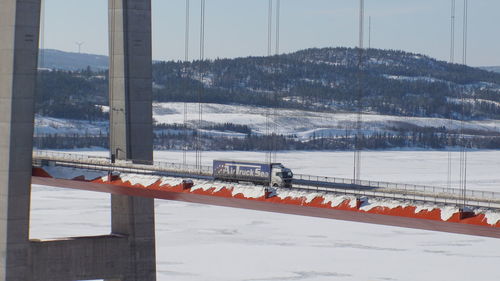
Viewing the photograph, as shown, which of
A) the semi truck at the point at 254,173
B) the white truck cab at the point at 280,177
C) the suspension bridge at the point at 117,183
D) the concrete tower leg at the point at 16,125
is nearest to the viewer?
the suspension bridge at the point at 117,183

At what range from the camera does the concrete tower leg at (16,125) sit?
175ft

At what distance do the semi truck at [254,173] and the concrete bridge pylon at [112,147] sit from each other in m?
4.97

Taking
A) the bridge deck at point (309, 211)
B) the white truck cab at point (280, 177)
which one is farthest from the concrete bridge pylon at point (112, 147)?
the white truck cab at point (280, 177)

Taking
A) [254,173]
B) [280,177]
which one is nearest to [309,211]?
[280,177]

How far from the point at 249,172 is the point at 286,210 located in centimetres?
1051

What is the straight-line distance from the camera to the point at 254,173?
174 ft

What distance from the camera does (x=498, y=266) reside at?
72062 millimetres

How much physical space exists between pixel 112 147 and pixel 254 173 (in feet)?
33.4

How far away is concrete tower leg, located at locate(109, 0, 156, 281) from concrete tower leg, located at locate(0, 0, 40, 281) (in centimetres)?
550

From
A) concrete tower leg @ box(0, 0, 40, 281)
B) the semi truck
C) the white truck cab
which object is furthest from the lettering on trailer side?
concrete tower leg @ box(0, 0, 40, 281)

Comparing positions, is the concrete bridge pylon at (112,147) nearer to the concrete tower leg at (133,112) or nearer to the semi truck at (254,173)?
the concrete tower leg at (133,112)

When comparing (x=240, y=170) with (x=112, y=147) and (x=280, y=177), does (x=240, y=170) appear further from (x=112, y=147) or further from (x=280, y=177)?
(x=112, y=147)

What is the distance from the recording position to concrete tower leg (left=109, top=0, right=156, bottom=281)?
58125 millimetres

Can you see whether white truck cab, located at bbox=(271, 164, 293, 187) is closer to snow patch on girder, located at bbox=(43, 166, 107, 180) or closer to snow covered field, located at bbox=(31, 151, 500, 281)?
snow patch on girder, located at bbox=(43, 166, 107, 180)
